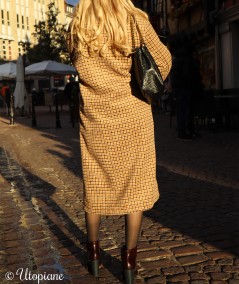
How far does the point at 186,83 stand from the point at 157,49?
7.38 m

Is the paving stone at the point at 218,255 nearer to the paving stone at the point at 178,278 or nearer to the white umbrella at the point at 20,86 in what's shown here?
the paving stone at the point at 178,278

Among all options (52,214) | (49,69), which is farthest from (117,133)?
(49,69)

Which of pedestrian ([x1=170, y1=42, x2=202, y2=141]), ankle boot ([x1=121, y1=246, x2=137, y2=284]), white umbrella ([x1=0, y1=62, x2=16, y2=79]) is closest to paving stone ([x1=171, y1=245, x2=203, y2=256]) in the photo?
ankle boot ([x1=121, y1=246, x2=137, y2=284])

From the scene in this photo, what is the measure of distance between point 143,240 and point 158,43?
168cm

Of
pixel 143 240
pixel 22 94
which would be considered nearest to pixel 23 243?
pixel 143 240

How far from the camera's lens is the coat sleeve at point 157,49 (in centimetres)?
254

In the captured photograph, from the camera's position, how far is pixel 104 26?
8.30 feet

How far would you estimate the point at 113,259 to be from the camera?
3.20 m

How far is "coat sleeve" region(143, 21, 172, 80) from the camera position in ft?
8.32

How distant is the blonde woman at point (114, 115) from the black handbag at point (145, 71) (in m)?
0.03

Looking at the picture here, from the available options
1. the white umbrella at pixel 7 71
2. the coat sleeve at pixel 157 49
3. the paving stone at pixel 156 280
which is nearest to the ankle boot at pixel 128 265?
the paving stone at pixel 156 280

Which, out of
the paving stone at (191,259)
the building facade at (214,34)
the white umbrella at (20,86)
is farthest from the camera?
the white umbrella at (20,86)

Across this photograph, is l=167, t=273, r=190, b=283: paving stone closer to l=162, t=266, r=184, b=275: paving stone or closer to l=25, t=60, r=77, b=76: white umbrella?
l=162, t=266, r=184, b=275: paving stone

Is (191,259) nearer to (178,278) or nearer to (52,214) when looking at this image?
(178,278)
